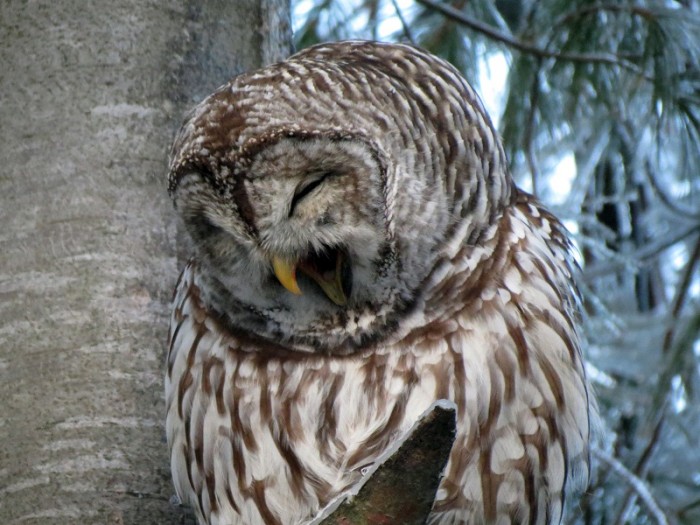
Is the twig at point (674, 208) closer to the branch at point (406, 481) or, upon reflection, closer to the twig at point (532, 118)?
the twig at point (532, 118)

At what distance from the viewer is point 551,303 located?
8.20 ft

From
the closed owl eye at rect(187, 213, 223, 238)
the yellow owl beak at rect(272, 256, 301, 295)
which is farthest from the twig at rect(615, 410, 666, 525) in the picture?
the closed owl eye at rect(187, 213, 223, 238)

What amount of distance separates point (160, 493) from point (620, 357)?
186 cm

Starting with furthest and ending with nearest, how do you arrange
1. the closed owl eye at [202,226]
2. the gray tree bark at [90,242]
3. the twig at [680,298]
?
the twig at [680,298] → the gray tree bark at [90,242] → the closed owl eye at [202,226]

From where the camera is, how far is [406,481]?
1.70 meters

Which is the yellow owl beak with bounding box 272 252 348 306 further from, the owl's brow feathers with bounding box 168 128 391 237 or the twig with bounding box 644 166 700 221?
the twig with bounding box 644 166 700 221

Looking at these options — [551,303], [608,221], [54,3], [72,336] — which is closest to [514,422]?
[551,303]

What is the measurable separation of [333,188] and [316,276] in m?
0.22

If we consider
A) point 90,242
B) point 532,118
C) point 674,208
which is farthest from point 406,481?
point 674,208

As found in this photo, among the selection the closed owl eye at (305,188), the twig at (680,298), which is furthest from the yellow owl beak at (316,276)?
the twig at (680,298)

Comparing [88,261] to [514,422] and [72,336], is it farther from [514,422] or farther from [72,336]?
[514,422]

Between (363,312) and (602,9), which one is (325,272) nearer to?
(363,312)

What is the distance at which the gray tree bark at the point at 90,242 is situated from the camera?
98.7 inches

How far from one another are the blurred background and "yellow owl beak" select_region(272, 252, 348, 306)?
3.77 feet
